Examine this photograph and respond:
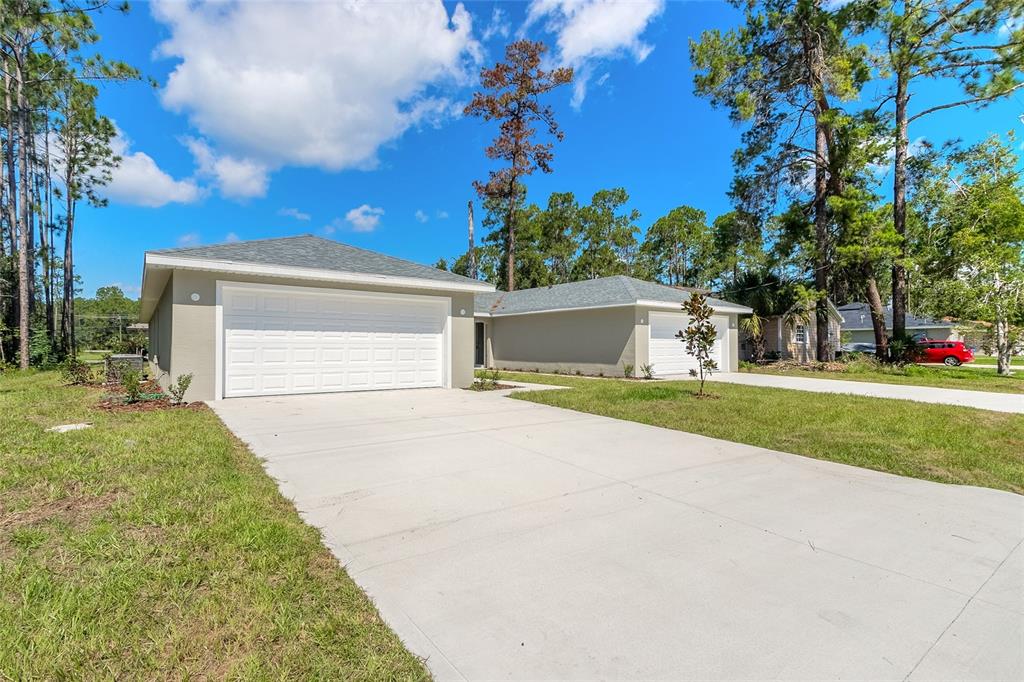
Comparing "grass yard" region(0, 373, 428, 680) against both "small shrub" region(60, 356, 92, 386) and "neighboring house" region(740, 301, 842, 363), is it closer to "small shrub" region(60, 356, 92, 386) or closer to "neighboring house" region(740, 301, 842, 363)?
"small shrub" region(60, 356, 92, 386)

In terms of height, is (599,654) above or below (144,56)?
below

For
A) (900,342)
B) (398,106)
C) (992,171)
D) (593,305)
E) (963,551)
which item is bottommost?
(963,551)

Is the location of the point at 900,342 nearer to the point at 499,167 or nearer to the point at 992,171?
the point at 992,171

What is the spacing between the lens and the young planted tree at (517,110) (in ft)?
78.8

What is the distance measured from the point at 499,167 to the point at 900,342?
20.1 metres

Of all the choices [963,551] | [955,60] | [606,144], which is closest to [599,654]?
[963,551]

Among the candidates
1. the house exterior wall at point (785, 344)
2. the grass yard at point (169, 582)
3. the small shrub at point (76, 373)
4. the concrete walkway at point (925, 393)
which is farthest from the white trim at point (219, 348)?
the house exterior wall at point (785, 344)

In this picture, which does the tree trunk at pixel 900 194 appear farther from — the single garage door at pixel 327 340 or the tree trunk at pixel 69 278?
the tree trunk at pixel 69 278

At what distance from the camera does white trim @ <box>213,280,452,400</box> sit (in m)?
8.86

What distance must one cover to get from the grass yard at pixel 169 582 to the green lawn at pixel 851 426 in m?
3.80

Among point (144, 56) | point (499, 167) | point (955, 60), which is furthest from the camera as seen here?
point (499, 167)

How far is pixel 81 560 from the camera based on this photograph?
2646 mm

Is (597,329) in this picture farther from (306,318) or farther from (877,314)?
(877,314)

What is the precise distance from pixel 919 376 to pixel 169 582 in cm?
2013
